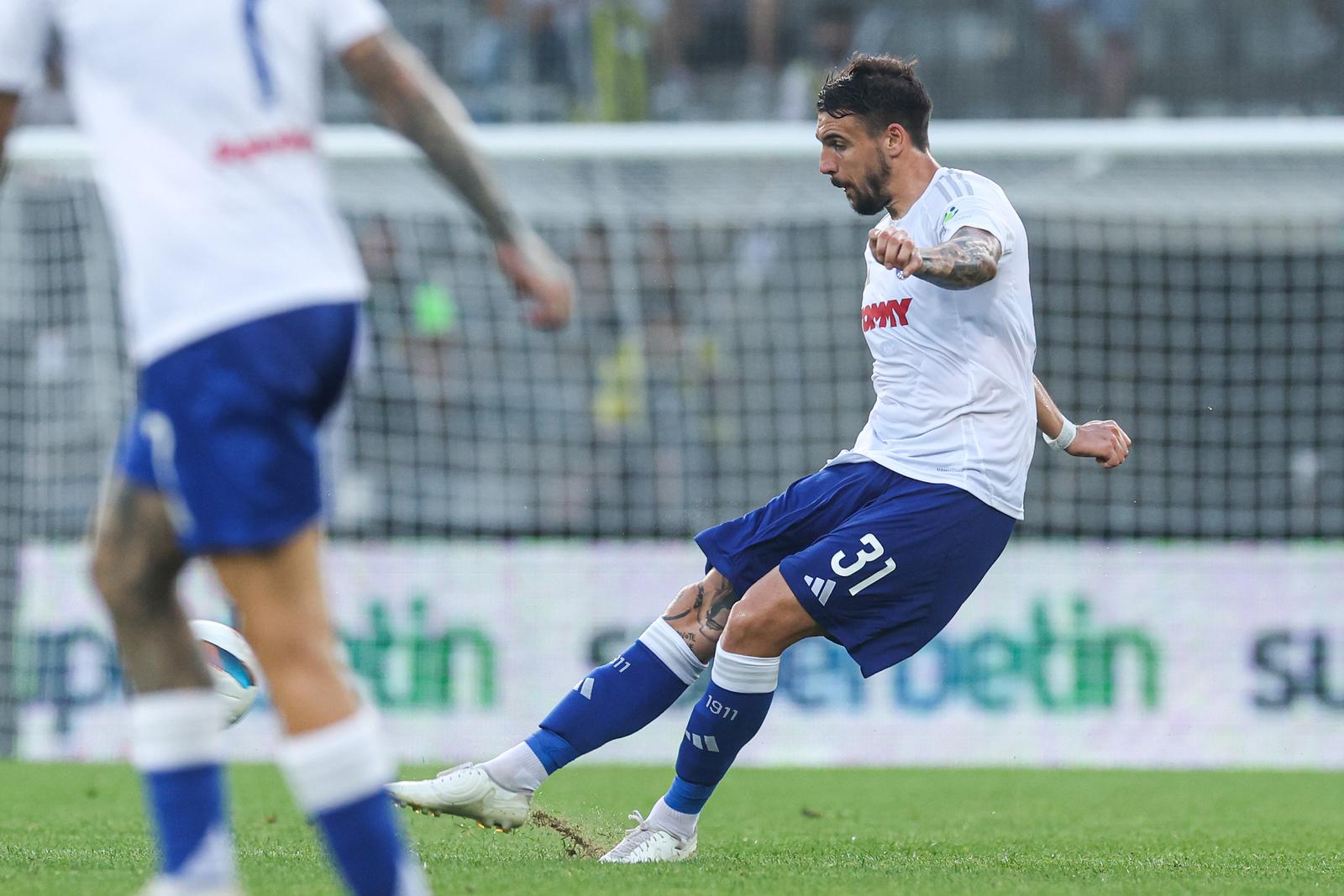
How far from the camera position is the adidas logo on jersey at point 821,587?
15.5 ft

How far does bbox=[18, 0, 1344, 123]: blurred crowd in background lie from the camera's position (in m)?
14.0

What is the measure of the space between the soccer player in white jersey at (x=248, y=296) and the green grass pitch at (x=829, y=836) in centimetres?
136

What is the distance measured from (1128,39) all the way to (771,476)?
5.42 m

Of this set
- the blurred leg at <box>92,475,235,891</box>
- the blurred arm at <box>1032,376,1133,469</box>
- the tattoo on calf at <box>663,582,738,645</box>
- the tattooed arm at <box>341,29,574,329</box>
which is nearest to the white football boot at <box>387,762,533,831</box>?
the tattoo on calf at <box>663,582,738,645</box>

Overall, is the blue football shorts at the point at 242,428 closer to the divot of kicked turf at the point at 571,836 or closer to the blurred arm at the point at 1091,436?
the divot of kicked turf at the point at 571,836

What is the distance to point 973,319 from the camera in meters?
4.88

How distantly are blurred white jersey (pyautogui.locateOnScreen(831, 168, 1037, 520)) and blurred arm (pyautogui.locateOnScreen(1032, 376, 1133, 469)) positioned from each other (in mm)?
263

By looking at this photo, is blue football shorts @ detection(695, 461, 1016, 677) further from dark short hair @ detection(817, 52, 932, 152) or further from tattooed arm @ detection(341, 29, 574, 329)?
tattooed arm @ detection(341, 29, 574, 329)

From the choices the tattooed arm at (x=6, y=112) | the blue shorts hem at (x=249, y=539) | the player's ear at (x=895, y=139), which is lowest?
the blue shorts hem at (x=249, y=539)

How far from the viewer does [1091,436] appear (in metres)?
5.21

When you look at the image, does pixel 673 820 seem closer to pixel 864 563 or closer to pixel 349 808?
pixel 864 563

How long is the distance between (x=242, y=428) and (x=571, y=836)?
8.94 ft

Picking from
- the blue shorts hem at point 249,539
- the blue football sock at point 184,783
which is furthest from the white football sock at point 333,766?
the blue shorts hem at point 249,539

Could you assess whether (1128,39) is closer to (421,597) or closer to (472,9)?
(472,9)
